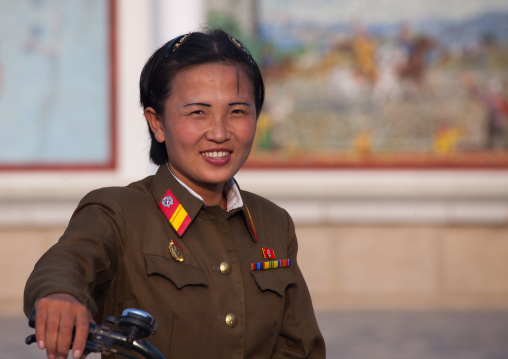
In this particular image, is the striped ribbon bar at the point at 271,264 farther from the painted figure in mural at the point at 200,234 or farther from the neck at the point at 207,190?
the neck at the point at 207,190

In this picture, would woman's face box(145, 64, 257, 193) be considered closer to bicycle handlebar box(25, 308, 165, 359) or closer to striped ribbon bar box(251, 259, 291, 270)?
striped ribbon bar box(251, 259, 291, 270)

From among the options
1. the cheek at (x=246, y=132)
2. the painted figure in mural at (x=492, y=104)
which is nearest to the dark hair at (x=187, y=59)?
the cheek at (x=246, y=132)

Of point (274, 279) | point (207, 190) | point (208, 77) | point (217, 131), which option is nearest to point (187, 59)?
point (208, 77)

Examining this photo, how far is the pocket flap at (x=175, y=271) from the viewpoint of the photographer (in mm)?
2162

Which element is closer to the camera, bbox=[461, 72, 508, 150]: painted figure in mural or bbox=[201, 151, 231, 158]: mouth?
bbox=[201, 151, 231, 158]: mouth

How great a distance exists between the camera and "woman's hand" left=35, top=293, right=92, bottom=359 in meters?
1.58

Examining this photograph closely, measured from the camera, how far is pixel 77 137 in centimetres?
775

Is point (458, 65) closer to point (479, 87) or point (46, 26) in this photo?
point (479, 87)

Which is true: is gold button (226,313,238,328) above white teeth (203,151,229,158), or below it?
below

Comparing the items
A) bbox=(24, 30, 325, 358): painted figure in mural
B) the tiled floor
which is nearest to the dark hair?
bbox=(24, 30, 325, 358): painted figure in mural

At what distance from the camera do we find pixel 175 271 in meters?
2.19

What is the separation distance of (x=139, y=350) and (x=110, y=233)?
53 centimetres

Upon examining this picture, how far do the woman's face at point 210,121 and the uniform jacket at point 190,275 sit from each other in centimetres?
9

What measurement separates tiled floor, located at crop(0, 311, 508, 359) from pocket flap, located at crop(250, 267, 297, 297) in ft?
11.2
